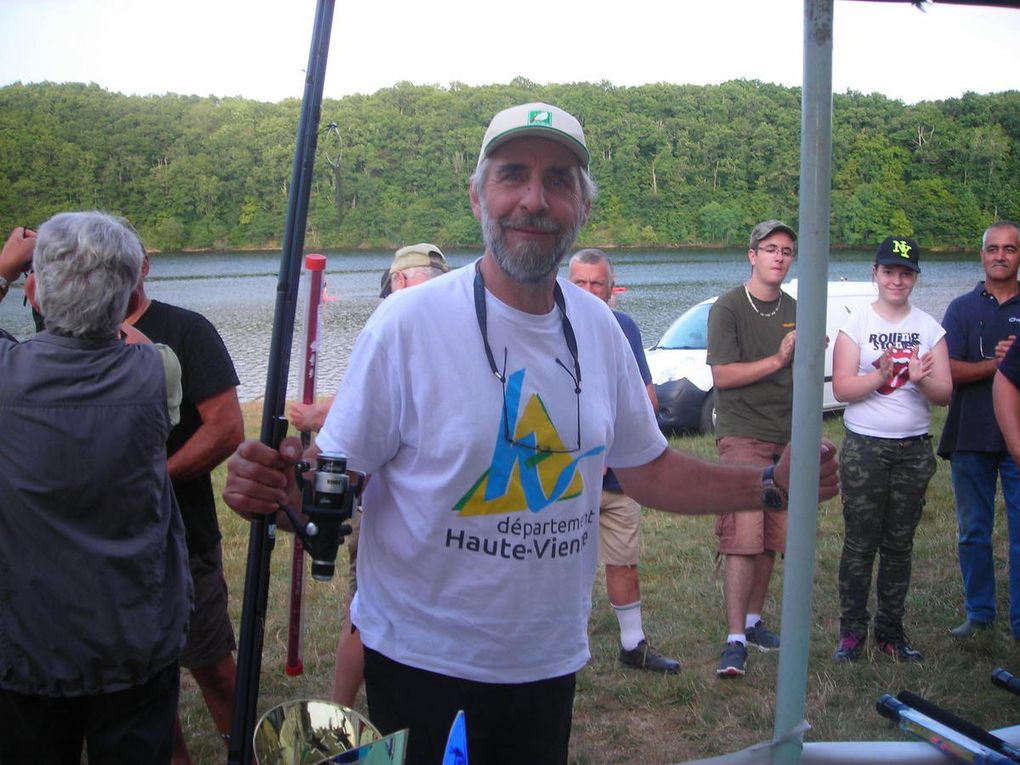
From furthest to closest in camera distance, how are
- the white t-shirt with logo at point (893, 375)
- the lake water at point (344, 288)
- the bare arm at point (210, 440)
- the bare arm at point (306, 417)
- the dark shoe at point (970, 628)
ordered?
the lake water at point (344, 288) → the dark shoe at point (970, 628) → the white t-shirt with logo at point (893, 375) → the bare arm at point (306, 417) → the bare arm at point (210, 440)

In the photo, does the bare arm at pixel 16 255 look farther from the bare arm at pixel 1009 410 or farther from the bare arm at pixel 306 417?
the bare arm at pixel 1009 410

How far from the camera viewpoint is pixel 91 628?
6.93 feet

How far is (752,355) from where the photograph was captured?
188 inches

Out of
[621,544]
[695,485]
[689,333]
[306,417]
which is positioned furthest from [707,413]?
[695,485]

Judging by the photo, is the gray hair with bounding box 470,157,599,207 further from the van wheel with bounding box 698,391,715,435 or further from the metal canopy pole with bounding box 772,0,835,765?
the van wheel with bounding box 698,391,715,435

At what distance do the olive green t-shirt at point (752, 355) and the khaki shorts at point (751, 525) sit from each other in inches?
1.9

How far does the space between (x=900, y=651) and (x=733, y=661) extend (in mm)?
918

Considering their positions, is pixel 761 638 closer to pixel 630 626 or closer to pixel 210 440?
pixel 630 626

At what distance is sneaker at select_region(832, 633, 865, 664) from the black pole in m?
3.63

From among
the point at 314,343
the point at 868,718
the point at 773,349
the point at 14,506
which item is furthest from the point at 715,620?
the point at 14,506

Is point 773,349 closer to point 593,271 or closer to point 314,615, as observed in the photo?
point 593,271

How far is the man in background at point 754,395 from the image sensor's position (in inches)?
182

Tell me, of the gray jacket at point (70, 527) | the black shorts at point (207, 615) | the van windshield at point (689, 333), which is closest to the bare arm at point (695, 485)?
the gray jacket at point (70, 527)

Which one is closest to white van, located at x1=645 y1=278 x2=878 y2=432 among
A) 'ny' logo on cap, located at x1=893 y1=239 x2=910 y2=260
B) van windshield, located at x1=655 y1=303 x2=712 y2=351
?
van windshield, located at x1=655 y1=303 x2=712 y2=351
